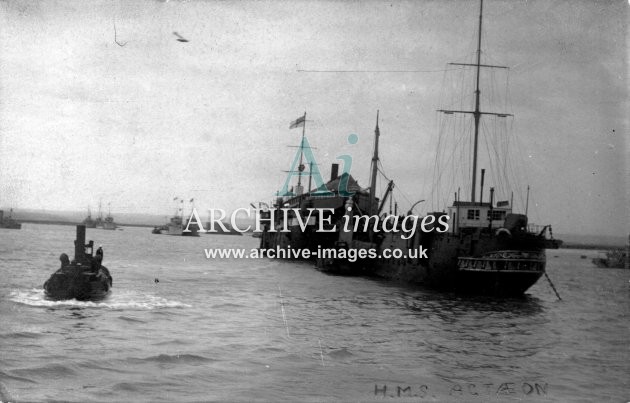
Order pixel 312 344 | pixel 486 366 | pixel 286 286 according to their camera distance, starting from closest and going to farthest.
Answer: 1. pixel 486 366
2. pixel 312 344
3. pixel 286 286

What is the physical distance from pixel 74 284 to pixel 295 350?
473 inches

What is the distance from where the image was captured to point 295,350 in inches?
576

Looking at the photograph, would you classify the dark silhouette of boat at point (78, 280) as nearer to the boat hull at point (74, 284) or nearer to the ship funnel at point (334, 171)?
the boat hull at point (74, 284)

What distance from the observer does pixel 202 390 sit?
10781 mm

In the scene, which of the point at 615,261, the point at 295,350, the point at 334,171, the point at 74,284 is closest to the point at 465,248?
the point at 295,350

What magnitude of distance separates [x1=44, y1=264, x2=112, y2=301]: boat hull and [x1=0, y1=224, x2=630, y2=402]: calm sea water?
2.03 ft

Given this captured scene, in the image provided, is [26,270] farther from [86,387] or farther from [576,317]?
[576,317]

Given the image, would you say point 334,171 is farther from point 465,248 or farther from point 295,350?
point 295,350

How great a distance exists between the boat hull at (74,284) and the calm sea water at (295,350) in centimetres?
62

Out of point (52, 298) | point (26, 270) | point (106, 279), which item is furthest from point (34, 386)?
point (26, 270)

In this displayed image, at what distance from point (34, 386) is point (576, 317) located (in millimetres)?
25957

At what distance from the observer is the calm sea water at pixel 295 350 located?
36.8 feet

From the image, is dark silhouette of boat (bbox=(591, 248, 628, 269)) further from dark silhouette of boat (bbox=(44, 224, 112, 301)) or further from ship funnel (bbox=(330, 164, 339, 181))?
dark silhouette of boat (bbox=(44, 224, 112, 301))

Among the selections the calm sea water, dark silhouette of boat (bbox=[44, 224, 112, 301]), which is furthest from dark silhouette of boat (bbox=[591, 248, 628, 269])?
dark silhouette of boat (bbox=[44, 224, 112, 301])
